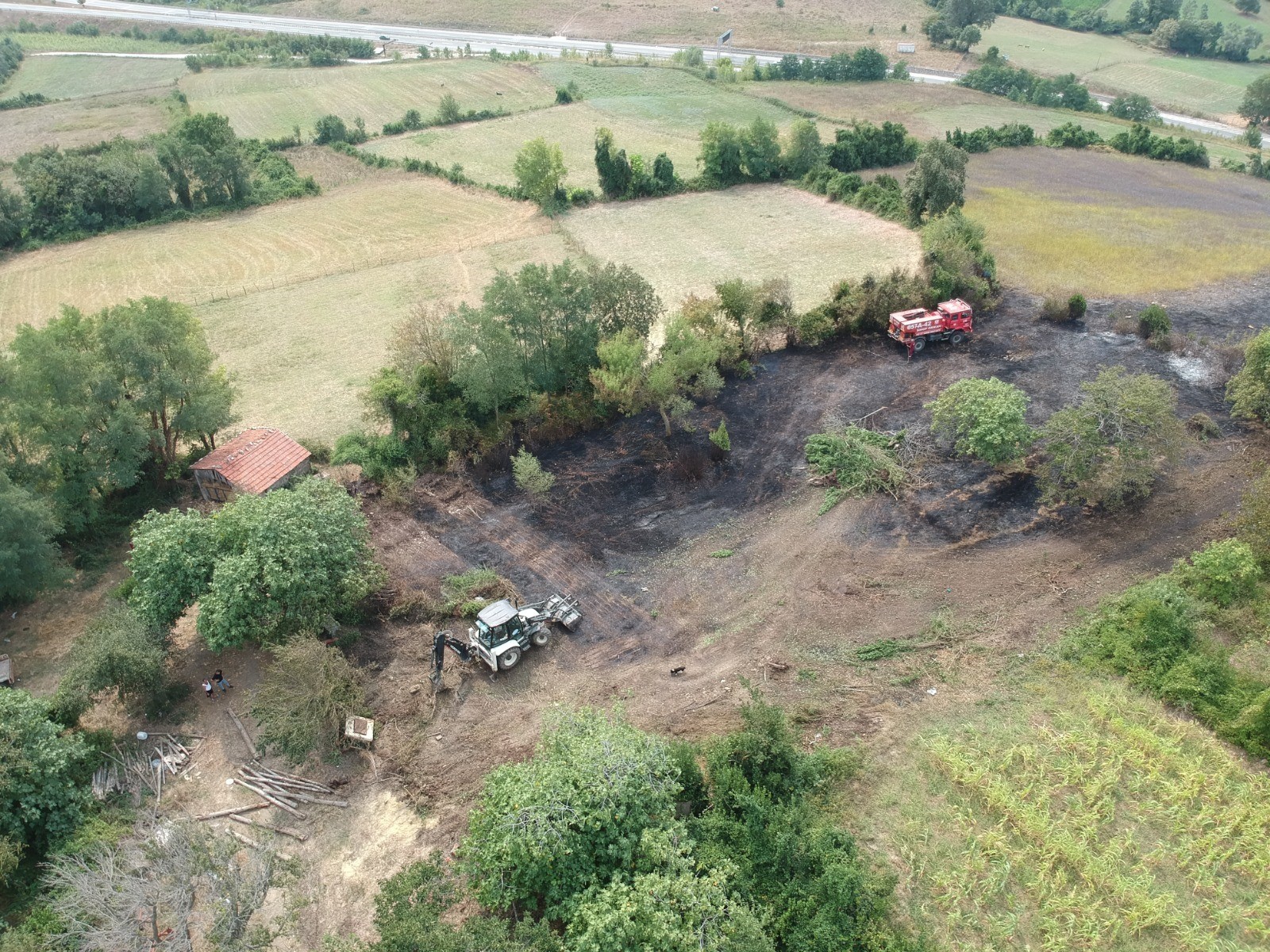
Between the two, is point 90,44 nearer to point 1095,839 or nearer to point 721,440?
point 721,440

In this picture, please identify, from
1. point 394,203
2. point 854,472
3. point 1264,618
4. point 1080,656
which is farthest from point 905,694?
point 394,203

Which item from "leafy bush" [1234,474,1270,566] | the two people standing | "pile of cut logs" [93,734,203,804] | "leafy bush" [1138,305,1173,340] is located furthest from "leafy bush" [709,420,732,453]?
"leafy bush" [1138,305,1173,340]

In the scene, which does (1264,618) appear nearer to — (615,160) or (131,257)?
(615,160)

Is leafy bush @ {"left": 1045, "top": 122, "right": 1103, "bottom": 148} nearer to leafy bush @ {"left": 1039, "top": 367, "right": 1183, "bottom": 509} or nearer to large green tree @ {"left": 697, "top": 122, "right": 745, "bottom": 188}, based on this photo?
large green tree @ {"left": 697, "top": 122, "right": 745, "bottom": 188}

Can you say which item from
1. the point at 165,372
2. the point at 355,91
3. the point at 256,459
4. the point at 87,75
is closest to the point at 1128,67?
the point at 355,91

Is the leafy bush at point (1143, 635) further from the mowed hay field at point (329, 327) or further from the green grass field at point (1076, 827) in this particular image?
the mowed hay field at point (329, 327)

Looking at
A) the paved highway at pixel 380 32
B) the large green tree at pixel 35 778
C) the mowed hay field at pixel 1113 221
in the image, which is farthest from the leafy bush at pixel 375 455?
the paved highway at pixel 380 32
